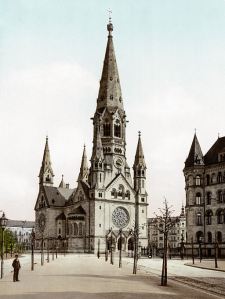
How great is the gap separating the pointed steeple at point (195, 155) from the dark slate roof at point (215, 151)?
45.8 inches

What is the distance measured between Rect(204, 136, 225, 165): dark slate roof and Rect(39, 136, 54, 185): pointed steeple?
68923 millimetres

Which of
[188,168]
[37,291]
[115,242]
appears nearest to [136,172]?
[115,242]

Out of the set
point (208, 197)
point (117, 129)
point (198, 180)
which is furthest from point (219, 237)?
point (117, 129)

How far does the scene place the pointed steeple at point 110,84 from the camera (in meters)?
128

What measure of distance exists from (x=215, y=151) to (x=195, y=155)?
3.53 meters

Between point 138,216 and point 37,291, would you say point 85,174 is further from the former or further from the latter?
point 37,291

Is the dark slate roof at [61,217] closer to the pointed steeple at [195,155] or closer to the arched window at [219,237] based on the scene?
the pointed steeple at [195,155]

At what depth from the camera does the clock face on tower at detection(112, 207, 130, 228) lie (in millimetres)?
121650

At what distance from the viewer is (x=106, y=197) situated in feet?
396

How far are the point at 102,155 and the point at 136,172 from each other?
1203cm

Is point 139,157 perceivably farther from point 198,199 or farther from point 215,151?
point 198,199

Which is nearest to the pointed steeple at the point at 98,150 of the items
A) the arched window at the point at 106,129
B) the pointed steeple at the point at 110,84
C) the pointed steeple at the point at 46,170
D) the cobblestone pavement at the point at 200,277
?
the arched window at the point at 106,129

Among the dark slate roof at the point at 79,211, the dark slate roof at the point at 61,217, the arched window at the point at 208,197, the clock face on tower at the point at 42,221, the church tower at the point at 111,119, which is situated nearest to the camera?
the arched window at the point at 208,197

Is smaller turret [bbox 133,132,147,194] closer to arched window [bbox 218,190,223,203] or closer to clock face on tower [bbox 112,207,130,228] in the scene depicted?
clock face on tower [bbox 112,207,130,228]
